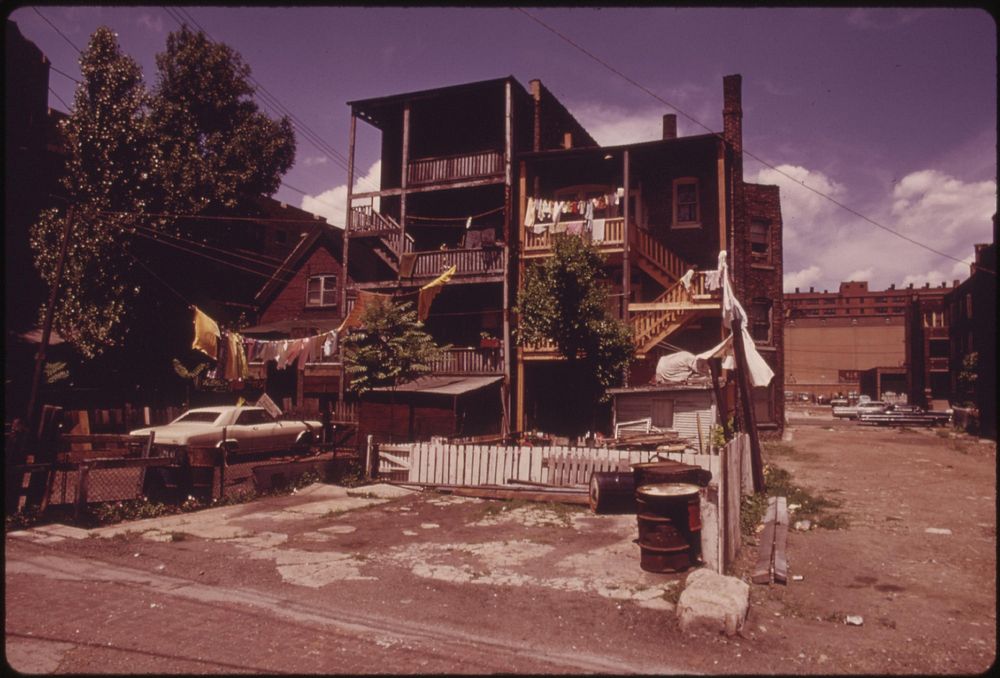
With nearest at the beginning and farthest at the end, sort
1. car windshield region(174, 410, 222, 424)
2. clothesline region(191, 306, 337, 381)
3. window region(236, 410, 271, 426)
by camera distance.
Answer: car windshield region(174, 410, 222, 424) → window region(236, 410, 271, 426) → clothesline region(191, 306, 337, 381)

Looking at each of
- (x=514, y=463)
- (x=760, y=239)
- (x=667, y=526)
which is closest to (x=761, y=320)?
(x=760, y=239)

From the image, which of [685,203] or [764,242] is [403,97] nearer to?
[685,203]

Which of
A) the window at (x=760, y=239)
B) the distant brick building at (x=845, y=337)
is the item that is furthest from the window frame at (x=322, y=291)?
the distant brick building at (x=845, y=337)

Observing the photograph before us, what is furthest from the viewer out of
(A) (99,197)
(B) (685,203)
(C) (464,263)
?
(B) (685,203)

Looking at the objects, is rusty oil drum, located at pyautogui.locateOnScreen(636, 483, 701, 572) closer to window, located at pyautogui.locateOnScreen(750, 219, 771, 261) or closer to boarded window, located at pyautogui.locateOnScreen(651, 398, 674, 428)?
boarded window, located at pyautogui.locateOnScreen(651, 398, 674, 428)

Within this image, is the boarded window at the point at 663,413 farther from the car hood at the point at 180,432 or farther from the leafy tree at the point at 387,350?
the car hood at the point at 180,432

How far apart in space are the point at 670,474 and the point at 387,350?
11110 millimetres

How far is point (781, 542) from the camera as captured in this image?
353 inches

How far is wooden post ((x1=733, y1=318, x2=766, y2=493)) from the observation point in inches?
479

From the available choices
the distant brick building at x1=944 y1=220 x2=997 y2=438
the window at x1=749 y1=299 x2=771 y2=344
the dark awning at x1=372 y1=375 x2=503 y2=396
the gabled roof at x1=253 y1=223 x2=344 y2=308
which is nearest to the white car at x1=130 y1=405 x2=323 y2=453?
the dark awning at x1=372 y1=375 x2=503 y2=396

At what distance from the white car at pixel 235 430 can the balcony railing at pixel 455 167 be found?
35.8ft

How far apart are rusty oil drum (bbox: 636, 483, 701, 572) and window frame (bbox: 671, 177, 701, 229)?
1759 centimetres

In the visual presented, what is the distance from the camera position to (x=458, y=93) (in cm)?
2388

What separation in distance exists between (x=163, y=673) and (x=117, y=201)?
950 inches
